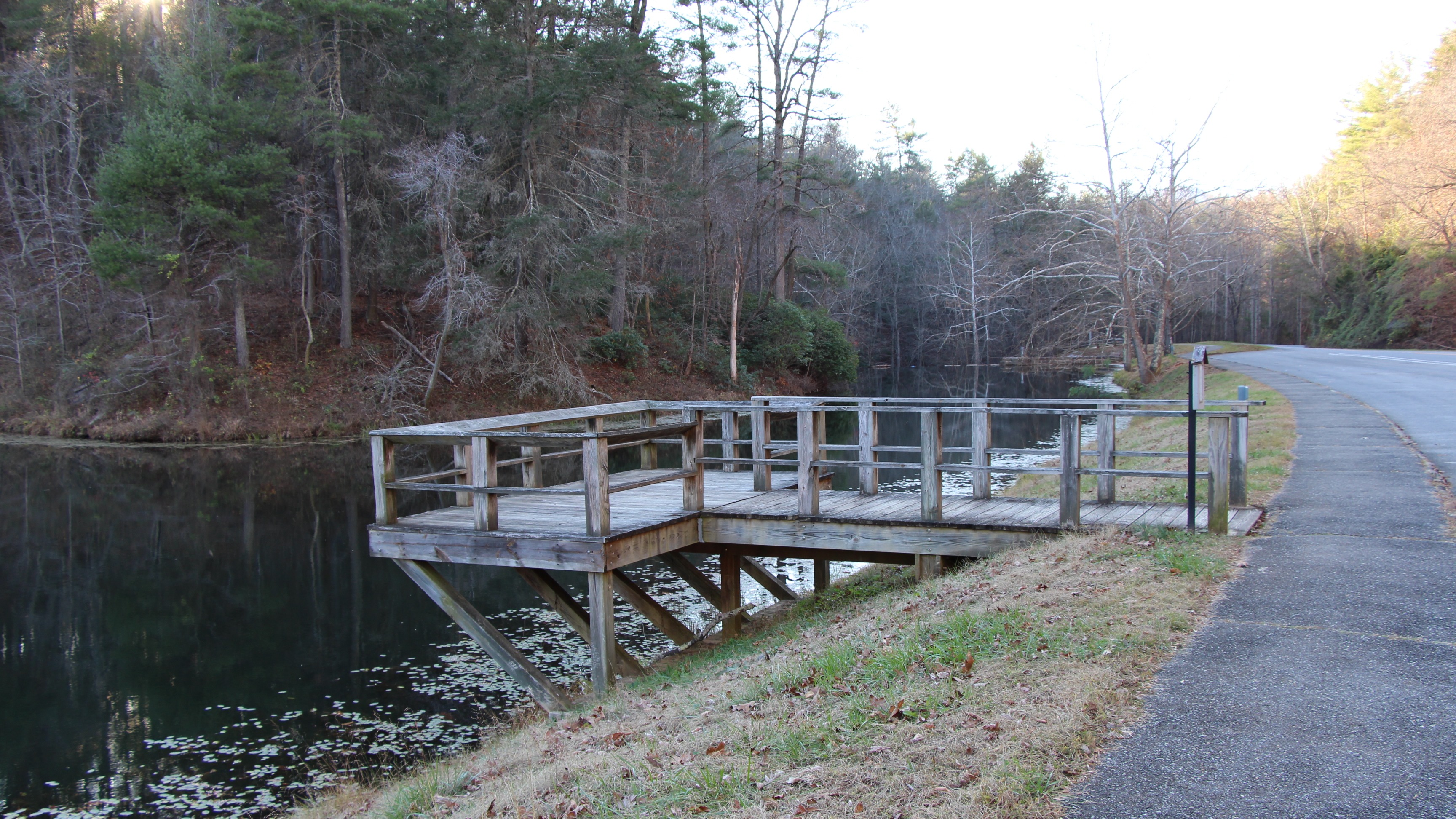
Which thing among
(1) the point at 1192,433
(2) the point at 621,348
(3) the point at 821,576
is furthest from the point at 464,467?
(2) the point at 621,348

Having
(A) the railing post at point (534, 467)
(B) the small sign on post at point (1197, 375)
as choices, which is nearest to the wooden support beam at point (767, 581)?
(A) the railing post at point (534, 467)

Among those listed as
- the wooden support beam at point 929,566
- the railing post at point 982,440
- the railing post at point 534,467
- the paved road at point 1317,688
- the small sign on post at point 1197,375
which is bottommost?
the wooden support beam at point 929,566

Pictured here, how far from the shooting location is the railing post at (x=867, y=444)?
10.3 m

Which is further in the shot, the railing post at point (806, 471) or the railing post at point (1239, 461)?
the railing post at point (806, 471)

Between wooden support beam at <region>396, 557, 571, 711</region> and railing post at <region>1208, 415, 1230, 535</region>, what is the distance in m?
5.88

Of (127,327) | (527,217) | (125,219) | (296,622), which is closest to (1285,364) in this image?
(527,217)

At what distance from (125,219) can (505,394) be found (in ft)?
39.5

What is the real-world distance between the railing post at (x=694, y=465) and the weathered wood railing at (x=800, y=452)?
1cm

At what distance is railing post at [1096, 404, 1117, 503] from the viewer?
9.28 m

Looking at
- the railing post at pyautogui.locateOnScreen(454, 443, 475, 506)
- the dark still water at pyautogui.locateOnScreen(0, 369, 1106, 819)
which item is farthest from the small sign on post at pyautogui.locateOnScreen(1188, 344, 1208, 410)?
the railing post at pyautogui.locateOnScreen(454, 443, 475, 506)

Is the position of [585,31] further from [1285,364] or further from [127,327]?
Result: [1285,364]

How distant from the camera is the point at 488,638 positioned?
29.9ft

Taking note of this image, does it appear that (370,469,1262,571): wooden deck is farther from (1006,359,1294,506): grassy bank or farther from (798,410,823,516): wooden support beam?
(1006,359,1294,506): grassy bank

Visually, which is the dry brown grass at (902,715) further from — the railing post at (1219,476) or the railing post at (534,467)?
the railing post at (534,467)
